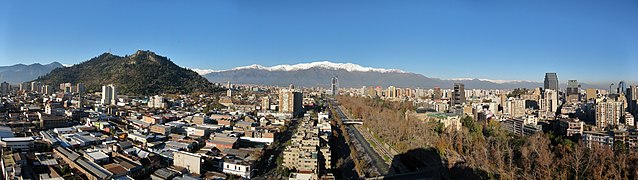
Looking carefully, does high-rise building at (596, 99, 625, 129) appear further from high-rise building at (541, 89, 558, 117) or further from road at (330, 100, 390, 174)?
road at (330, 100, 390, 174)

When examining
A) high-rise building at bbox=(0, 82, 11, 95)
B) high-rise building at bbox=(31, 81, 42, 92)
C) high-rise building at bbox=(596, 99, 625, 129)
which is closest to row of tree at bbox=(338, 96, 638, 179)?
high-rise building at bbox=(596, 99, 625, 129)

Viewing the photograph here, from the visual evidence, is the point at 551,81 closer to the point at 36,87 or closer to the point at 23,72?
the point at 36,87

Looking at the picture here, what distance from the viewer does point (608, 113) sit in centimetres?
951

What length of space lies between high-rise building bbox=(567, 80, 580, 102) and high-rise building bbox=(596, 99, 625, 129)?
804cm

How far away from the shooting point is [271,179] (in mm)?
5348

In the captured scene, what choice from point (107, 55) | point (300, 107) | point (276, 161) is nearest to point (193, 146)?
point (276, 161)

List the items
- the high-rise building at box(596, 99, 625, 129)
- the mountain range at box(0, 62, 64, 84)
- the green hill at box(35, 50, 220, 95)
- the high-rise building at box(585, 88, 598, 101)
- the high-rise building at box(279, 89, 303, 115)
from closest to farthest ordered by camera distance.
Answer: the high-rise building at box(596, 99, 625, 129) < the high-rise building at box(279, 89, 303, 115) < the high-rise building at box(585, 88, 598, 101) < the green hill at box(35, 50, 220, 95) < the mountain range at box(0, 62, 64, 84)

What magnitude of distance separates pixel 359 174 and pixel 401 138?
3106 millimetres

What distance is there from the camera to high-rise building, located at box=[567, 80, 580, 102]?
17078mm

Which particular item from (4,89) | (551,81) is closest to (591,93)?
(551,81)

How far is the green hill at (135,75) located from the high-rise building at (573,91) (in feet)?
57.8

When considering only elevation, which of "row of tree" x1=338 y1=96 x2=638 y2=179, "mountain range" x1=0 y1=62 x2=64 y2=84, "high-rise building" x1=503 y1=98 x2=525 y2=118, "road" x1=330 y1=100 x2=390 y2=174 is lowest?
"road" x1=330 y1=100 x2=390 y2=174

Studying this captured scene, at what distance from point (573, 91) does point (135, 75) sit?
68.6ft

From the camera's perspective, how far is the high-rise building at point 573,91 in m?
17.1
